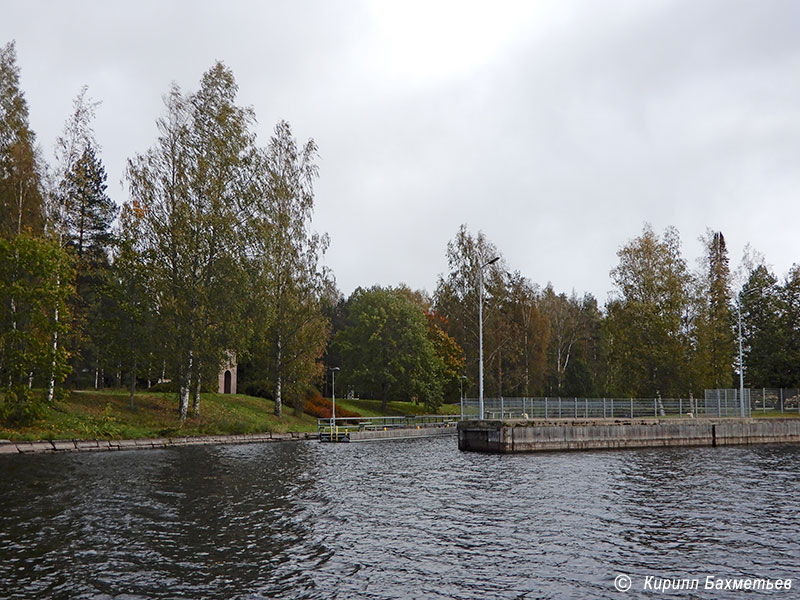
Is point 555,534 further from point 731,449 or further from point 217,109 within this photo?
point 217,109

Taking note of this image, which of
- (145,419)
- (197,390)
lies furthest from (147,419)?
(197,390)

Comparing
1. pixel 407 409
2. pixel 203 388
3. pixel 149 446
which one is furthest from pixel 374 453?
pixel 407 409

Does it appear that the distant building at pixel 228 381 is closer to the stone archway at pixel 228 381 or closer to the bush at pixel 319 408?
the stone archway at pixel 228 381

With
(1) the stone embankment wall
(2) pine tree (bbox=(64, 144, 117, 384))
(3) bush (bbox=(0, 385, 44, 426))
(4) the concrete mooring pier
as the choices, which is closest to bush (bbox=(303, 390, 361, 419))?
(1) the stone embankment wall

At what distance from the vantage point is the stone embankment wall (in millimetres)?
34969

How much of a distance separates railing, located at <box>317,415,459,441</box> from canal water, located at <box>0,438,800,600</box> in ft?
65.1

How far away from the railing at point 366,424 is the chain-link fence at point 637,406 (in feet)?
15.9

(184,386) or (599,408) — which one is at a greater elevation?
(184,386)

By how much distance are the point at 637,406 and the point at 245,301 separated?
3437cm

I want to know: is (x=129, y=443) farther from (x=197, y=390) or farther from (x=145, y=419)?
(x=197, y=390)

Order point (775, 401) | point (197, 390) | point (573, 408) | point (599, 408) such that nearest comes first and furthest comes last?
point (197, 390) → point (573, 408) → point (599, 408) → point (775, 401)

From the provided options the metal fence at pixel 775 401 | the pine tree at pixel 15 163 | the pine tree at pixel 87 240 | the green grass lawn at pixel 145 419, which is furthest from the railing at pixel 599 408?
the pine tree at pixel 15 163

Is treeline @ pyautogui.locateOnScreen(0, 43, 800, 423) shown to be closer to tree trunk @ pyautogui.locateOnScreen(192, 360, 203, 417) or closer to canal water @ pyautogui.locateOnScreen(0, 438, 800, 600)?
tree trunk @ pyautogui.locateOnScreen(192, 360, 203, 417)

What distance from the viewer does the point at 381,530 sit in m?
17.0
